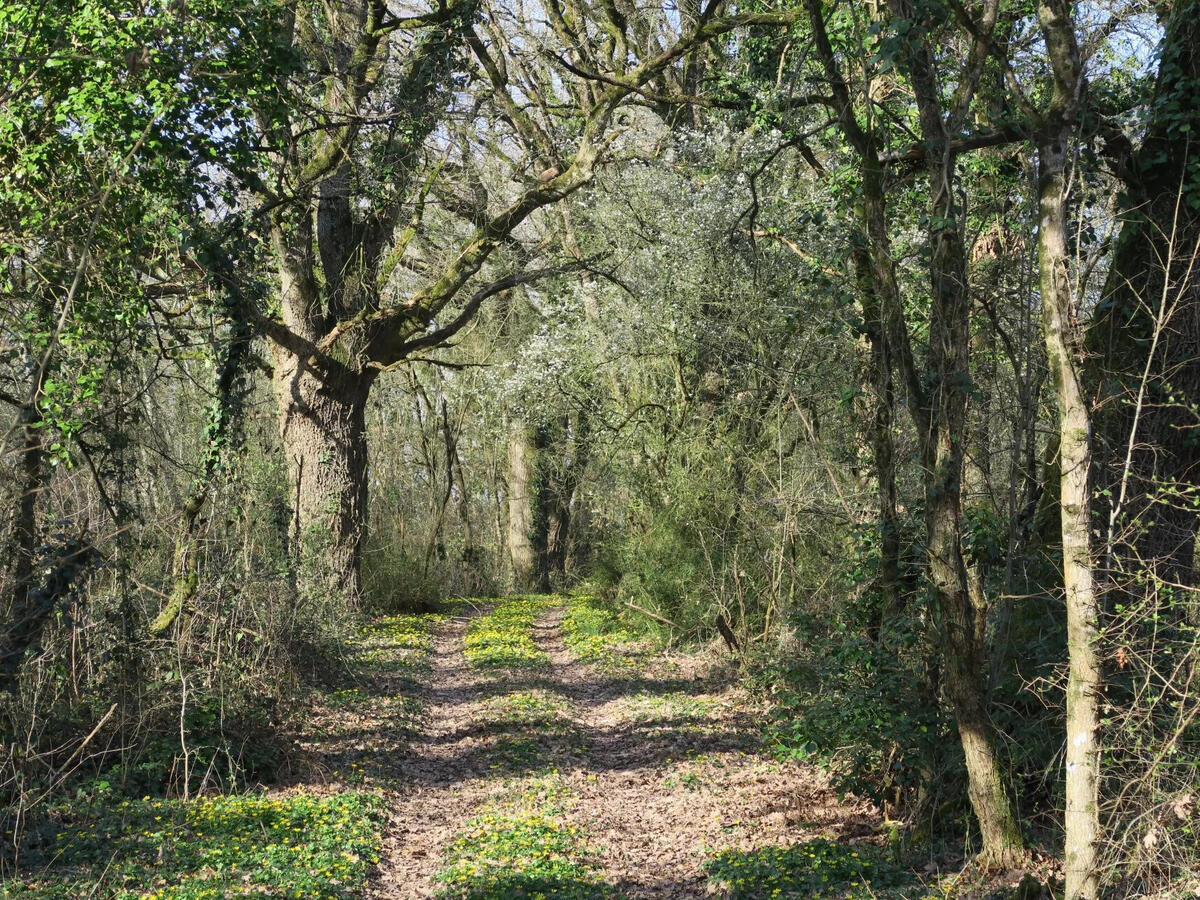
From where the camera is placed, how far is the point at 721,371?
16422 mm

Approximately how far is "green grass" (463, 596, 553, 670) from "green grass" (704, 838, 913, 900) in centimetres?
836

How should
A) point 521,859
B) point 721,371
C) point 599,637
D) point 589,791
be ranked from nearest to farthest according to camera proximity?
point 521,859
point 589,791
point 721,371
point 599,637

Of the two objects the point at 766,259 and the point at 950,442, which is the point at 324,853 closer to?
the point at 950,442

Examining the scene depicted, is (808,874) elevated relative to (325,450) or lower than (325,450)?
lower

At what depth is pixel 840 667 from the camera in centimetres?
785

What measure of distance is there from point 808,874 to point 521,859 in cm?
205

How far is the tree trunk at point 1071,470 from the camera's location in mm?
5234

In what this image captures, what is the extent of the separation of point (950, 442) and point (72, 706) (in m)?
6.92

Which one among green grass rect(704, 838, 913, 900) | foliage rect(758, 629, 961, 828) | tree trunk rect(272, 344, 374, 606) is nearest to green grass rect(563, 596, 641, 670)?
tree trunk rect(272, 344, 374, 606)

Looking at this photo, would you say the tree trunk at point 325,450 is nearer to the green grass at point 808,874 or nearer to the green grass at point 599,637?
the green grass at point 599,637

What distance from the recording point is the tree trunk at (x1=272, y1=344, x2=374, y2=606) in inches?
683

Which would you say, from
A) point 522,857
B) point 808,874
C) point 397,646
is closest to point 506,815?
point 522,857

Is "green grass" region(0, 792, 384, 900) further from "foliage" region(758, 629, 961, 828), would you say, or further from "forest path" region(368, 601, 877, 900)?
"foliage" region(758, 629, 961, 828)

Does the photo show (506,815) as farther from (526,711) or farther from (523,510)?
(523,510)
